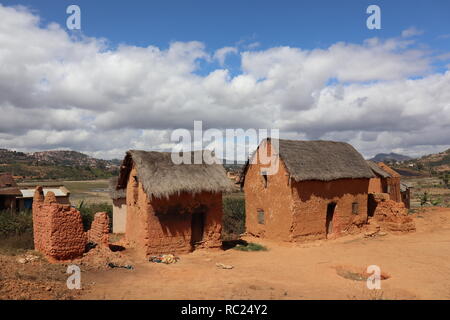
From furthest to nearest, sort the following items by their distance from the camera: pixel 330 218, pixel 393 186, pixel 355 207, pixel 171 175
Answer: pixel 393 186
pixel 355 207
pixel 330 218
pixel 171 175

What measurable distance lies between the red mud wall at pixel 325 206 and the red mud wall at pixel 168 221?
396 cm

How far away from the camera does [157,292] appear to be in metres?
9.11

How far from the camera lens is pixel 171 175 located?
14.0 metres

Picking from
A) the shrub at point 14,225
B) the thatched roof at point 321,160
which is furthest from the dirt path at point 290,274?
the shrub at point 14,225

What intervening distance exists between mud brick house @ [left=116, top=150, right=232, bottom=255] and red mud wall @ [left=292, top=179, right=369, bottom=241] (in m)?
3.84

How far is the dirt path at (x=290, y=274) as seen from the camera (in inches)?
360

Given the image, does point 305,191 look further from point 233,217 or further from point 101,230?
point 233,217

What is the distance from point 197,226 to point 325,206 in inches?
264

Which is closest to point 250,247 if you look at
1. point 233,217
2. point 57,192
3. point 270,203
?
point 270,203

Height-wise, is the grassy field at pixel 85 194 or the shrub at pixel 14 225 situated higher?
the shrub at pixel 14 225

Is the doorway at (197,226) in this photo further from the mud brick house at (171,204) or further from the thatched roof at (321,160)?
the thatched roof at (321,160)

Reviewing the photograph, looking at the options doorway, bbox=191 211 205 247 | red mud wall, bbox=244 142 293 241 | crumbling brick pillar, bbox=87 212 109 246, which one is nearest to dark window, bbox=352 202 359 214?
red mud wall, bbox=244 142 293 241

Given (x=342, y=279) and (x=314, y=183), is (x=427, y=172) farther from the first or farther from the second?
(x=342, y=279)

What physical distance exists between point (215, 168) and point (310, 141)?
6.97m
